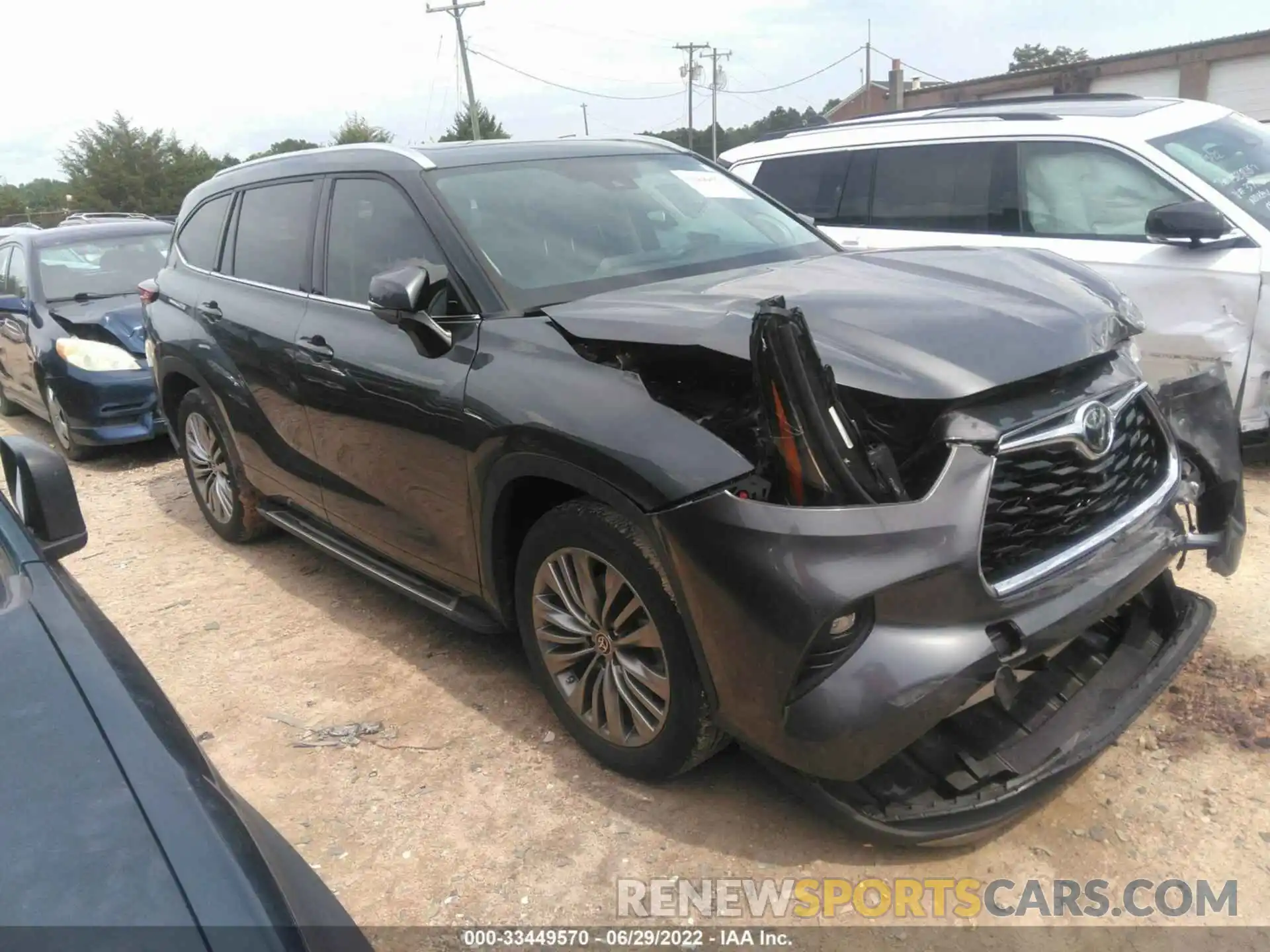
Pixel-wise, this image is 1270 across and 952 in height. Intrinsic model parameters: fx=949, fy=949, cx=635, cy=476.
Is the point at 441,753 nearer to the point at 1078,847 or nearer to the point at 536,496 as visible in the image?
the point at 536,496

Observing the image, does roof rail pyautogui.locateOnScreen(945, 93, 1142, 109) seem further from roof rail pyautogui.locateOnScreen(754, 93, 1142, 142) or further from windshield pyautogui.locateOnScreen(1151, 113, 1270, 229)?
windshield pyautogui.locateOnScreen(1151, 113, 1270, 229)

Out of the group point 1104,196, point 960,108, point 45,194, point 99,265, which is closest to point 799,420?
point 1104,196

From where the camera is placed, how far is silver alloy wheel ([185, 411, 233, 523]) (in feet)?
16.6

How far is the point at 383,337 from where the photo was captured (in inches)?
134

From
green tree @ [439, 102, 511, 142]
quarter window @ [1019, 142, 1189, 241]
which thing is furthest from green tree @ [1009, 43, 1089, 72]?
quarter window @ [1019, 142, 1189, 241]

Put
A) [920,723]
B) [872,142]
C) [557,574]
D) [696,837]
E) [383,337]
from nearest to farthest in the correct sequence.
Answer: [920,723] < [696,837] < [557,574] < [383,337] < [872,142]

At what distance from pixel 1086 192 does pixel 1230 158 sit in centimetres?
76

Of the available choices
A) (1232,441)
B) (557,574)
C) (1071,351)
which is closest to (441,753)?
(557,574)

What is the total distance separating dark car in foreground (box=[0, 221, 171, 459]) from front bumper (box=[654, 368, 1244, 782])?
598cm

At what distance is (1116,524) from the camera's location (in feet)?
8.35

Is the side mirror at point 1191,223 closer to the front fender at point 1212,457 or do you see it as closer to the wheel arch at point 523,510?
the front fender at point 1212,457

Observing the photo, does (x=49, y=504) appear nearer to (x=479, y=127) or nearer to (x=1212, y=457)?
(x=1212, y=457)

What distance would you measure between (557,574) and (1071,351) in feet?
5.10

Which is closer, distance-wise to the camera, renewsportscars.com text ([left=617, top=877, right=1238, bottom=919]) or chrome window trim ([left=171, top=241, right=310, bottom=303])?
renewsportscars.com text ([left=617, top=877, right=1238, bottom=919])
